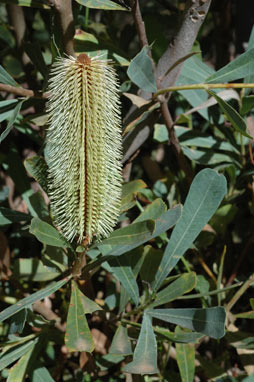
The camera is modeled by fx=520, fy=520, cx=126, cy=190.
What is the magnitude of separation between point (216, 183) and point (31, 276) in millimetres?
452

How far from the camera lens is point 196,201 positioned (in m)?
0.97

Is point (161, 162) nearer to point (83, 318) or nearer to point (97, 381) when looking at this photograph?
point (97, 381)

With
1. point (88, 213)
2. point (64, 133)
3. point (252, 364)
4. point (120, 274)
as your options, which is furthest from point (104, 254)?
point (252, 364)

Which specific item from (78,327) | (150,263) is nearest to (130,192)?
(150,263)

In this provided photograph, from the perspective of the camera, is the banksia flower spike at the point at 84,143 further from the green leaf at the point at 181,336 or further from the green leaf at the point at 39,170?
the green leaf at the point at 181,336

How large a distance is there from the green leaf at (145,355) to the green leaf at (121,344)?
4 centimetres

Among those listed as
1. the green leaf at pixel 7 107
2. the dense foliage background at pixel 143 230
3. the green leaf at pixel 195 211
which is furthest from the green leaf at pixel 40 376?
the green leaf at pixel 7 107

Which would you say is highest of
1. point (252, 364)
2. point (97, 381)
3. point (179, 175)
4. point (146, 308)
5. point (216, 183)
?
point (216, 183)

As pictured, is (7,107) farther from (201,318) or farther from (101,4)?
(201,318)

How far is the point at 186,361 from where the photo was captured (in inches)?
39.3

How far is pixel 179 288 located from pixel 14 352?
1.15ft

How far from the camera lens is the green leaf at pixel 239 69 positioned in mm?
908

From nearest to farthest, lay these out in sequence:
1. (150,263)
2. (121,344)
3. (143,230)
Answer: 1. (143,230)
2. (121,344)
3. (150,263)

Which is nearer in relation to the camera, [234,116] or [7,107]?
[234,116]
